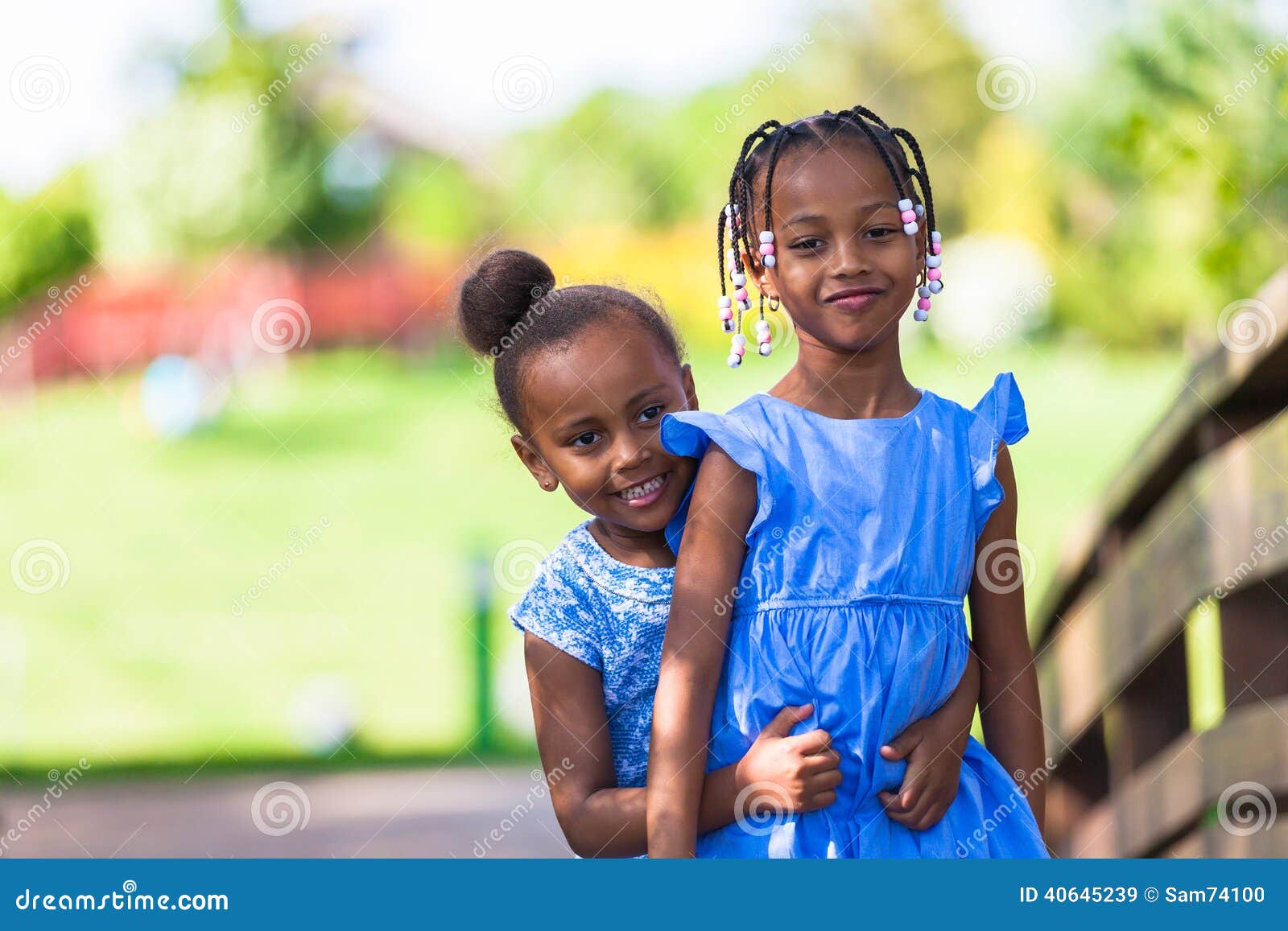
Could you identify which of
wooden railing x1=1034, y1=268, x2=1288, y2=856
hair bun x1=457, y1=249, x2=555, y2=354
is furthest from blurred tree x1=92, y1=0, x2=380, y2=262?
hair bun x1=457, y1=249, x2=555, y2=354

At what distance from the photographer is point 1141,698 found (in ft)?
11.0

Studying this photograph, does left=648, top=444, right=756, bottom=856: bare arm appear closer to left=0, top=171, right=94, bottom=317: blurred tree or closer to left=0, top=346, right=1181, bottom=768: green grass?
left=0, top=346, right=1181, bottom=768: green grass

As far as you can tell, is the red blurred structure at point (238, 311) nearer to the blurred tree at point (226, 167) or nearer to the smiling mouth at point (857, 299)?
the blurred tree at point (226, 167)

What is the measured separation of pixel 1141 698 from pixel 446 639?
27.5 ft

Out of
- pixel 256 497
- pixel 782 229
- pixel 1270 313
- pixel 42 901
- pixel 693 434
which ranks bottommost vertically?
pixel 42 901

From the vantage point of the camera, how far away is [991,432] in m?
1.80

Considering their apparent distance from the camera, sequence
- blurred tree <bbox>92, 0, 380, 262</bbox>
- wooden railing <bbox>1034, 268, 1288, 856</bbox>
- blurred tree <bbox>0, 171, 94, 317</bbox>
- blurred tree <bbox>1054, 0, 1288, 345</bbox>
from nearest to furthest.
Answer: wooden railing <bbox>1034, 268, 1288, 856</bbox> < blurred tree <bbox>1054, 0, 1288, 345</bbox> < blurred tree <bbox>0, 171, 94, 317</bbox> < blurred tree <bbox>92, 0, 380, 262</bbox>

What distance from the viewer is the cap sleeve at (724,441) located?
1.71 meters

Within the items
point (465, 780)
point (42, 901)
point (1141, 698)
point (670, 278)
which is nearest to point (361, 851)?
point (465, 780)

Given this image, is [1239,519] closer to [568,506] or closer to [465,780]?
[465,780]

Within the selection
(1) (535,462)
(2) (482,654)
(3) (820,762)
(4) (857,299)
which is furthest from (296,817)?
(4) (857,299)

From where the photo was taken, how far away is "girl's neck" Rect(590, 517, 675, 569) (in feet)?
6.10

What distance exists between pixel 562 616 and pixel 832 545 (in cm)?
35

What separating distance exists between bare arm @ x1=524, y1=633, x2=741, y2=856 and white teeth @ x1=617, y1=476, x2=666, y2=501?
207 millimetres
